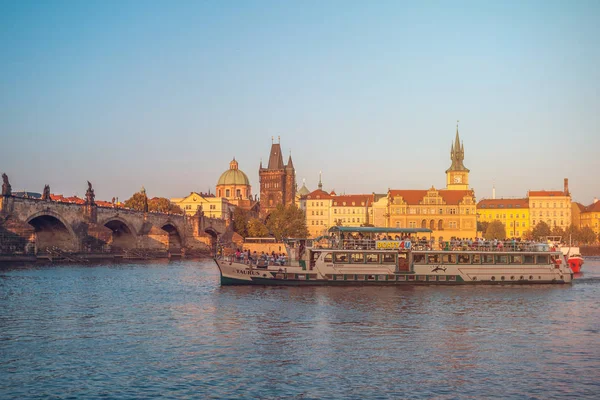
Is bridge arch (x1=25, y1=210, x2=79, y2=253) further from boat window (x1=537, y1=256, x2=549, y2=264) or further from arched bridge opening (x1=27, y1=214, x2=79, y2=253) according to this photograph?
boat window (x1=537, y1=256, x2=549, y2=264)

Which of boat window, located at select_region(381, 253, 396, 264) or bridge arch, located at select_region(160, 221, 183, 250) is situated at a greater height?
bridge arch, located at select_region(160, 221, 183, 250)

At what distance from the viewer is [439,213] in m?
163

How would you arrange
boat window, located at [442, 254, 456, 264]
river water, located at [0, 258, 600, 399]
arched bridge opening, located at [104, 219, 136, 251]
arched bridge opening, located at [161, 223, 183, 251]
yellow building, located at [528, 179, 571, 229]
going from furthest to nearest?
yellow building, located at [528, 179, 571, 229] → arched bridge opening, located at [161, 223, 183, 251] → arched bridge opening, located at [104, 219, 136, 251] → boat window, located at [442, 254, 456, 264] → river water, located at [0, 258, 600, 399]

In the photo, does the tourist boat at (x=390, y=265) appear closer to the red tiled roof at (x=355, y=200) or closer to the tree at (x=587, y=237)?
the tree at (x=587, y=237)

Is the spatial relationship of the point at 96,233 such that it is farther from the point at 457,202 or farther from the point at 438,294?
the point at 457,202

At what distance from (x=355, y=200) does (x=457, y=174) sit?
97.1 ft

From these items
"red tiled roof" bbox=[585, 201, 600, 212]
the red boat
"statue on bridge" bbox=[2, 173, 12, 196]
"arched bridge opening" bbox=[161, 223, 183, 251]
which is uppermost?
"red tiled roof" bbox=[585, 201, 600, 212]

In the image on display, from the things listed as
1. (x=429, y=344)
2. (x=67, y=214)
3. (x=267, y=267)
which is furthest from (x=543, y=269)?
(x=67, y=214)

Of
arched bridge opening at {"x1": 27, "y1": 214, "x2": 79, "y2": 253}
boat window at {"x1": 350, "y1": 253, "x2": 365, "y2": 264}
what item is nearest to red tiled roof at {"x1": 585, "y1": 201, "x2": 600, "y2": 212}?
arched bridge opening at {"x1": 27, "y1": 214, "x2": 79, "y2": 253}

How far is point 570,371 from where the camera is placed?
27.1 metres

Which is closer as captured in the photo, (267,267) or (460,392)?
(460,392)

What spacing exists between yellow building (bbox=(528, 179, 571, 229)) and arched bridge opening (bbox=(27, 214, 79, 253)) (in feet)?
427

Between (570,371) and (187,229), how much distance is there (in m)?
119

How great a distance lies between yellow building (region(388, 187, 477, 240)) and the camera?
161500 mm
